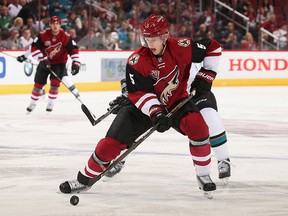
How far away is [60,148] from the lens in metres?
6.01

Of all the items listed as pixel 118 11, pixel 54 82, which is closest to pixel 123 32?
pixel 118 11

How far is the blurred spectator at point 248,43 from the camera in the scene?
15.0m

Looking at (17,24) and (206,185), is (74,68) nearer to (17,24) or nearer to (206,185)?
(17,24)

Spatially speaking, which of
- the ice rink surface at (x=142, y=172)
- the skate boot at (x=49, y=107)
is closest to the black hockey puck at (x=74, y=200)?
the ice rink surface at (x=142, y=172)

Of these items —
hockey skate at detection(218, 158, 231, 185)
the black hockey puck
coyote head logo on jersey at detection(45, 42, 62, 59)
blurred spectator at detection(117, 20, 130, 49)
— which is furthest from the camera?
blurred spectator at detection(117, 20, 130, 49)

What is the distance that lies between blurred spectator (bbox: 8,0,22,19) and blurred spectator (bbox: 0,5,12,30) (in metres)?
0.07

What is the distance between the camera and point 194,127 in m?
3.86

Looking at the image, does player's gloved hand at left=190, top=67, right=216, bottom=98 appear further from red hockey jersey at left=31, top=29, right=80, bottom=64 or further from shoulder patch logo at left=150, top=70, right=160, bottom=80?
red hockey jersey at left=31, top=29, right=80, bottom=64

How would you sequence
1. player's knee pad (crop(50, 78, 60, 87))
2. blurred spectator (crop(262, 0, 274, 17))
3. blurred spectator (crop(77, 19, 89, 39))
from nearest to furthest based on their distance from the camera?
player's knee pad (crop(50, 78, 60, 87)), blurred spectator (crop(77, 19, 89, 39)), blurred spectator (crop(262, 0, 274, 17))

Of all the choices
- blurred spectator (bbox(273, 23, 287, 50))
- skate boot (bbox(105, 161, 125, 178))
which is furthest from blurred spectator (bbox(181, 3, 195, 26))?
skate boot (bbox(105, 161, 125, 178))

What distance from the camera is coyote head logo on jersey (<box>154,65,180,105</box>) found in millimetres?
3877

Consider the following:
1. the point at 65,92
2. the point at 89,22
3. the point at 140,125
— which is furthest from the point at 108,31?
the point at 140,125

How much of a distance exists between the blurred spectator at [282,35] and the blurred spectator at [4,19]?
576cm

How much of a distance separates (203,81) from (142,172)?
920mm
